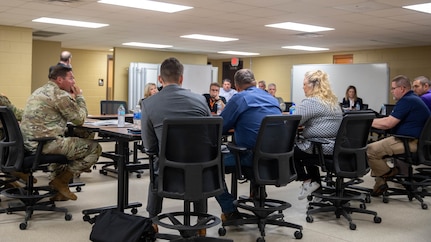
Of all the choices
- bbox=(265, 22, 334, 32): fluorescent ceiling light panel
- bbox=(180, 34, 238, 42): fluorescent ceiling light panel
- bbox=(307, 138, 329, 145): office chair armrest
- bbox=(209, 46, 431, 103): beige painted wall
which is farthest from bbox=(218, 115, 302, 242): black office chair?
bbox=(209, 46, 431, 103): beige painted wall

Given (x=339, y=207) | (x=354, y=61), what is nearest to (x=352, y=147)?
(x=339, y=207)

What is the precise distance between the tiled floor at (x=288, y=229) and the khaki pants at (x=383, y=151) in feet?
1.10

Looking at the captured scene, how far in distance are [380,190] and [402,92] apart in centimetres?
106

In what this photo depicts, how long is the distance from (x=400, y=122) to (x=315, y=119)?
3.86ft

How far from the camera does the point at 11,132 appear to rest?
3662mm

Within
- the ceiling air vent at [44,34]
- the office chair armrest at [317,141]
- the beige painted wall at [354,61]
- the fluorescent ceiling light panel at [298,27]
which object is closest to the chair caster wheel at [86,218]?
the office chair armrest at [317,141]

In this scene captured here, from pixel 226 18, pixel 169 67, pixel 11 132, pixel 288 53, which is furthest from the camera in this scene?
pixel 288 53

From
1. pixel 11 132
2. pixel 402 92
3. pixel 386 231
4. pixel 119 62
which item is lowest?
pixel 386 231

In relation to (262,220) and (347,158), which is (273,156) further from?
(347,158)

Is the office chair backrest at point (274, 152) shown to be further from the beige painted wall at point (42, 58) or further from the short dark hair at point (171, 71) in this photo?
the beige painted wall at point (42, 58)

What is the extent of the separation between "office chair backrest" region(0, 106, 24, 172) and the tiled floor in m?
0.46

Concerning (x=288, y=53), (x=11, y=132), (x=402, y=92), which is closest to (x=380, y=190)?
(x=402, y=92)

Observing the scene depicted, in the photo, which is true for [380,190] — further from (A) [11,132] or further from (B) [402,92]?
(A) [11,132]

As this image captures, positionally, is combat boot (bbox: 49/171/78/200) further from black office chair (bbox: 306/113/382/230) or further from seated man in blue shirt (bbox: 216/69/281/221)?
black office chair (bbox: 306/113/382/230)
